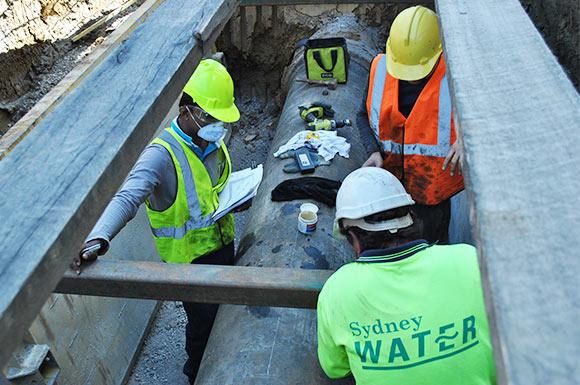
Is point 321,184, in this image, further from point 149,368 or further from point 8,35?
point 8,35

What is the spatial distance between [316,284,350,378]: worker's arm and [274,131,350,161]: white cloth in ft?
7.25

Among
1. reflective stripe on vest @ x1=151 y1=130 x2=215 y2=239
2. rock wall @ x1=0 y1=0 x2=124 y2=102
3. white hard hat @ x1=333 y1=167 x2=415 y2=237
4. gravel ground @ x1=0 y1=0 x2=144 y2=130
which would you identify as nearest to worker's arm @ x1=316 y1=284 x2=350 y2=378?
white hard hat @ x1=333 y1=167 x2=415 y2=237

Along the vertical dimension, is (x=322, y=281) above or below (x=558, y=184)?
below

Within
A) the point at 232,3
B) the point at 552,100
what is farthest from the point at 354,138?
the point at 552,100

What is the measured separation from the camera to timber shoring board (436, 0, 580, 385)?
58cm

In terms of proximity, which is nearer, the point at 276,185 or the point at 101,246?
the point at 101,246

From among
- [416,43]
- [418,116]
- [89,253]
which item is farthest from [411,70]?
[89,253]

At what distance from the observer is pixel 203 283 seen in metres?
2.03

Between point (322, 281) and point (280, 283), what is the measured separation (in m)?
0.17

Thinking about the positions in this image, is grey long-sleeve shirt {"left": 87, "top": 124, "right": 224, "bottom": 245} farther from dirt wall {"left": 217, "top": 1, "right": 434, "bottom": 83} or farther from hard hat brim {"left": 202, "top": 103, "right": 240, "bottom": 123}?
dirt wall {"left": 217, "top": 1, "right": 434, "bottom": 83}

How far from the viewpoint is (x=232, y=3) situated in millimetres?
2033

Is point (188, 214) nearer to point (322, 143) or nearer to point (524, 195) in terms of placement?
→ point (322, 143)

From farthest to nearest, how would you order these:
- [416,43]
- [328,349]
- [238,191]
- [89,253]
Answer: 1. [238,191]
2. [416,43]
3. [89,253]
4. [328,349]

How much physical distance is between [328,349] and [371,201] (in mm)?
599
